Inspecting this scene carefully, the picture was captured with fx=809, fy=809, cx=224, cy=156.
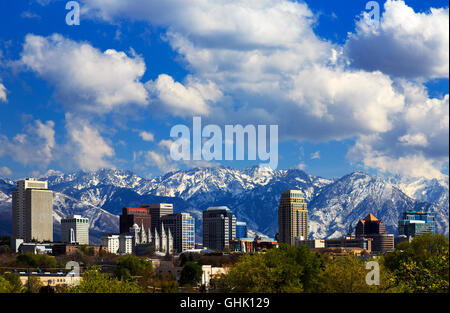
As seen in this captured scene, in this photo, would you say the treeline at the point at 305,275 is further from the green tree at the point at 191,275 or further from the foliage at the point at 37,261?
the foliage at the point at 37,261

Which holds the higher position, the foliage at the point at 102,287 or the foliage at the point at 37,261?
the foliage at the point at 102,287

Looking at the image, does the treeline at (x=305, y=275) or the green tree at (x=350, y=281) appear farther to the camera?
the treeline at (x=305, y=275)

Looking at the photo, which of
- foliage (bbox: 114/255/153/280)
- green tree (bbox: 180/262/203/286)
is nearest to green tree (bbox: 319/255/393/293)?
green tree (bbox: 180/262/203/286)

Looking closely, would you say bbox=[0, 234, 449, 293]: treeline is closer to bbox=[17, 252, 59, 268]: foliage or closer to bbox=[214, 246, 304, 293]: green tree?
bbox=[214, 246, 304, 293]: green tree

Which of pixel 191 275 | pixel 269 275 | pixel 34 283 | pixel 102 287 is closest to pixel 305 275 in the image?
pixel 269 275

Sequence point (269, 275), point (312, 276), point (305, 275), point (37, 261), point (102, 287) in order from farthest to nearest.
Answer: point (37, 261)
point (305, 275)
point (312, 276)
point (269, 275)
point (102, 287)

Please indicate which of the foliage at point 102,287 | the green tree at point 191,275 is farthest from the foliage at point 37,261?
the foliage at point 102,287

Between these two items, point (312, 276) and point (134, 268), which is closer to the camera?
point (312, 276)

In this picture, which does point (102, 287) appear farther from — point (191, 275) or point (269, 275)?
point (191, 275)

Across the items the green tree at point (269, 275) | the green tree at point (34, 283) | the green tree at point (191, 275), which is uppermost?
the green tree at point (269, 275)

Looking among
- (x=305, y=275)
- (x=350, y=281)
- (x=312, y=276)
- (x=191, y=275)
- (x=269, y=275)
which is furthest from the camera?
(x=191, y=275)
